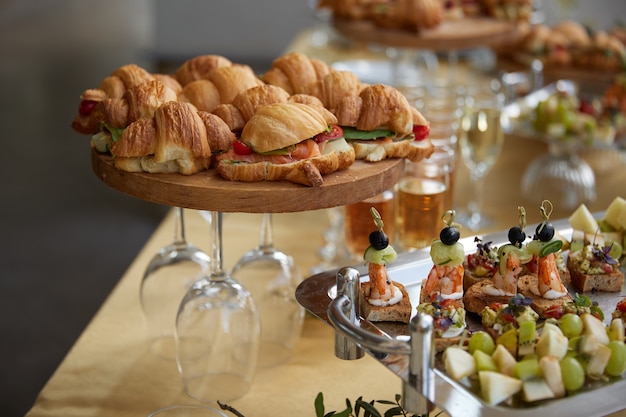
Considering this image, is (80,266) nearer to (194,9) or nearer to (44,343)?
(44,343)

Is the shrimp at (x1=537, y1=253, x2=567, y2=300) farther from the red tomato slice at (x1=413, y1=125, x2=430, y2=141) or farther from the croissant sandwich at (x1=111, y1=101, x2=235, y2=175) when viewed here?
the croissant sandwich at (x1=111, y1=101, x2=235, y2=175)

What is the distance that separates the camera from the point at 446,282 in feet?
3.81

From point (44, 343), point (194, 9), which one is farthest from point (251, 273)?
point (194, 9)

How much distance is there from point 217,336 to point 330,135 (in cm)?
43

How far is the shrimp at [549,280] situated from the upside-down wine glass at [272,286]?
54cm

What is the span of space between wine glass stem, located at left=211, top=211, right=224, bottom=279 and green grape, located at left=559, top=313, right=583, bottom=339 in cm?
57

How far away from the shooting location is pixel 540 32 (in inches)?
100

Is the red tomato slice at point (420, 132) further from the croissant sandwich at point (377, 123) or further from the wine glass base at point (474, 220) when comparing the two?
the wine glass base at point (474, 220)

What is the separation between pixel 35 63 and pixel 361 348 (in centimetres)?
254

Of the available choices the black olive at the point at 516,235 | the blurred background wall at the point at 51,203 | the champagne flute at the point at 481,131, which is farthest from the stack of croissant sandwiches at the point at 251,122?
the blurred background wall at the point at 51,203

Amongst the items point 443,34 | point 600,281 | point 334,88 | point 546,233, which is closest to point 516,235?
point 546,233

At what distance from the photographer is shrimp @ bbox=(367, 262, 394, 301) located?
1147 mm

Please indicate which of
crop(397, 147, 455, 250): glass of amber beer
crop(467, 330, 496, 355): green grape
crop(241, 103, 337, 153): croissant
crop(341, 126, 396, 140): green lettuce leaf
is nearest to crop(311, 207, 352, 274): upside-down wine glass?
crop(397, 147, 455, 250): glass of amber beer

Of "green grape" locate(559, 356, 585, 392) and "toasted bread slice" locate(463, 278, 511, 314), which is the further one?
"toasted bread slice" locate(463, 278, 511, 314)
